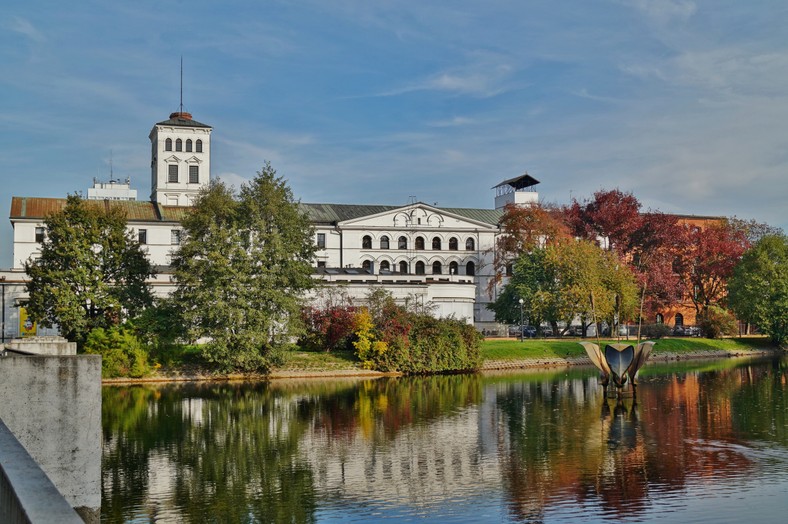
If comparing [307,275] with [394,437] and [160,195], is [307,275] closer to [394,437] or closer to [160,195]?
[394,437]

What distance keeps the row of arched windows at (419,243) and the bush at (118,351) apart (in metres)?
41.4

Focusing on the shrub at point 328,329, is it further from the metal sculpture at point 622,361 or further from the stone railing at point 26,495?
the stone railing at point 26,495

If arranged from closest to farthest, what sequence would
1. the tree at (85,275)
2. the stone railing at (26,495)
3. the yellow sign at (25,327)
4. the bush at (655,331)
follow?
the stone railing at (26,495) < the tree at (85,275) < the yellow sign at (25,327) < the bush at (655,331)

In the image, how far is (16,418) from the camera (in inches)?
596

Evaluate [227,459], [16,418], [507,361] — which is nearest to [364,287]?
[507,361]

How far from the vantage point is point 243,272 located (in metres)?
51.8

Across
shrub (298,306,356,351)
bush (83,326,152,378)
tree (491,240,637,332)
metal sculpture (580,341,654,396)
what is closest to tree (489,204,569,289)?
tree (491,240,637,332)

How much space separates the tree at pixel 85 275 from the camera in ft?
165

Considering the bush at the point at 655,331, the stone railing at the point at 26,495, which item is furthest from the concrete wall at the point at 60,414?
the bush at the point at 655,331

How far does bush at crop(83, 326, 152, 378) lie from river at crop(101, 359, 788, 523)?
4967 millimetres

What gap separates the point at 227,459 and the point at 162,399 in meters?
17.0

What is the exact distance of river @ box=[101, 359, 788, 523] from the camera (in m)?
19.3

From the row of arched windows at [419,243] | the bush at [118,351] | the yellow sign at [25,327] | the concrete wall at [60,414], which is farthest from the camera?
the row of arched windows at [419,243]

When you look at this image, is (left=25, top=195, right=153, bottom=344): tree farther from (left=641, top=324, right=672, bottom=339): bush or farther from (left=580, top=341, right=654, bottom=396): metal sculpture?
(left=641, top=324, right=672, bottom=339): bush
